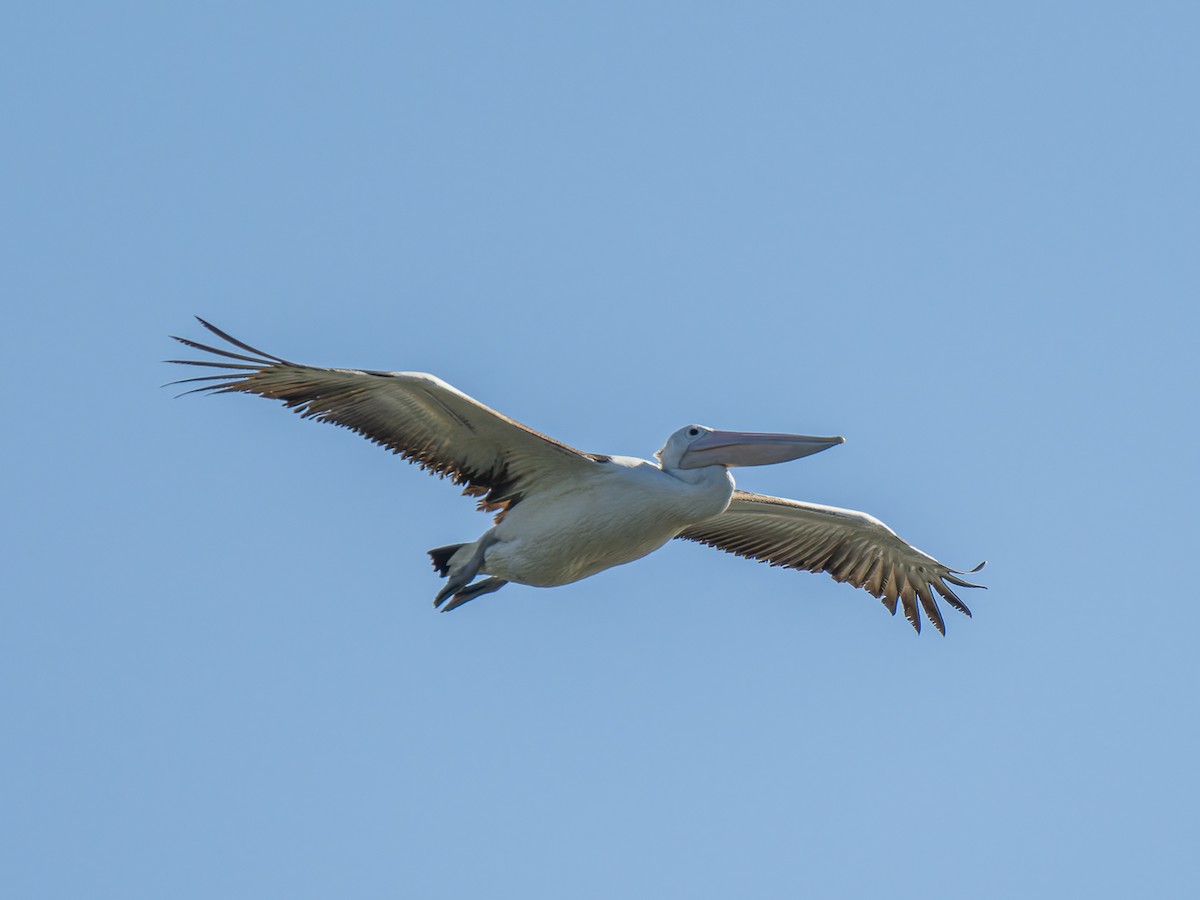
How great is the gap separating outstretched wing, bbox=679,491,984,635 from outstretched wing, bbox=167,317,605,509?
2.20m

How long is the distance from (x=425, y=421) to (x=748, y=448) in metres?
2.16

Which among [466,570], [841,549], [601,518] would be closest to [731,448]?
[601,518]

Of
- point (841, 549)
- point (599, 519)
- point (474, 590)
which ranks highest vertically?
point (841, 549)

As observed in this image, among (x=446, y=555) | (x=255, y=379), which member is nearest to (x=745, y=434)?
(x=446, y=555)

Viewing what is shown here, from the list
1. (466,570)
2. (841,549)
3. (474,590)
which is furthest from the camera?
(841,549)

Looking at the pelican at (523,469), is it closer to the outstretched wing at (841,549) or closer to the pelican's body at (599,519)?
the pelican's body at (599,519)

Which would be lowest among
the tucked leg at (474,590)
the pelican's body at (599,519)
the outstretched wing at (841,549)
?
the tucked leg at (474,590)

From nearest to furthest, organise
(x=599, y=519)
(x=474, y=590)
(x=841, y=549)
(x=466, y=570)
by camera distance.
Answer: (x=599, y=519) → (x=466, y=570) → (x=474, y=590) → (x=841, y=549)

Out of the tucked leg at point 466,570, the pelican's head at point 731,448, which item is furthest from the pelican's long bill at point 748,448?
the tucked leg at point 466,570

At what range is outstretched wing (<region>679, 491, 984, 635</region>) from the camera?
13211 millimetres

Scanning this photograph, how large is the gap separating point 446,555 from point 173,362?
232cm

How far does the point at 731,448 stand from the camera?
1149 centimetres

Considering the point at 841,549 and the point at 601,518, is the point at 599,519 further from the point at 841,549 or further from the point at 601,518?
the point at 841,549

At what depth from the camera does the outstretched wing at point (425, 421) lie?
10.7m
